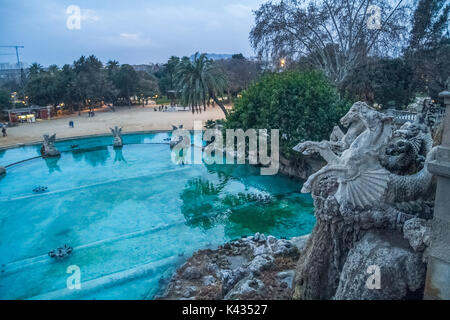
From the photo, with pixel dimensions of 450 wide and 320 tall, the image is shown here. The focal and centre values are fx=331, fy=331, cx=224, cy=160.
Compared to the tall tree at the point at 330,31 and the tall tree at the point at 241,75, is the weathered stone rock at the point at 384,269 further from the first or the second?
the tall tree at the point at 241,75

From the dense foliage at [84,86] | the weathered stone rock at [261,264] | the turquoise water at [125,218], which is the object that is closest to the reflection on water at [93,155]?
the turquoise water at [125,218]

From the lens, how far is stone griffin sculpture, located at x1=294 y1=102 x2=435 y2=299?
5586 millimetres

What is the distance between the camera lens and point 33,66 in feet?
184

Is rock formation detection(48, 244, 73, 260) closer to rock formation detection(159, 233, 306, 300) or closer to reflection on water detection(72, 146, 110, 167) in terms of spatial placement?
rock formation detection(159, 233, 306, 300)

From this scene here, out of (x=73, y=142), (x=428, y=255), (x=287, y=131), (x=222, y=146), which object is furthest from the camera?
(x=73, y=142)

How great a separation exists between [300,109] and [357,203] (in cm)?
1084

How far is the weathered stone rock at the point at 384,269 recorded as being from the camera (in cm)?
494

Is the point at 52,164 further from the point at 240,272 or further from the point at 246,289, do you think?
the point at 246,289

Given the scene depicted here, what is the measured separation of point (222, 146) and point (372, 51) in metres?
12.3

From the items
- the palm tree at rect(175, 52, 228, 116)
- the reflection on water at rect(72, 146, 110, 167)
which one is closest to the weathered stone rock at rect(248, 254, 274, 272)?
the reflection on water at rect(72, 146, 110, 167)

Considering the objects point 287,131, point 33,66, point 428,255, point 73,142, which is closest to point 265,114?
point 287,131

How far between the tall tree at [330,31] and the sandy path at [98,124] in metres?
A: 12.9

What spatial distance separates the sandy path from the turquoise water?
30.6 feet
